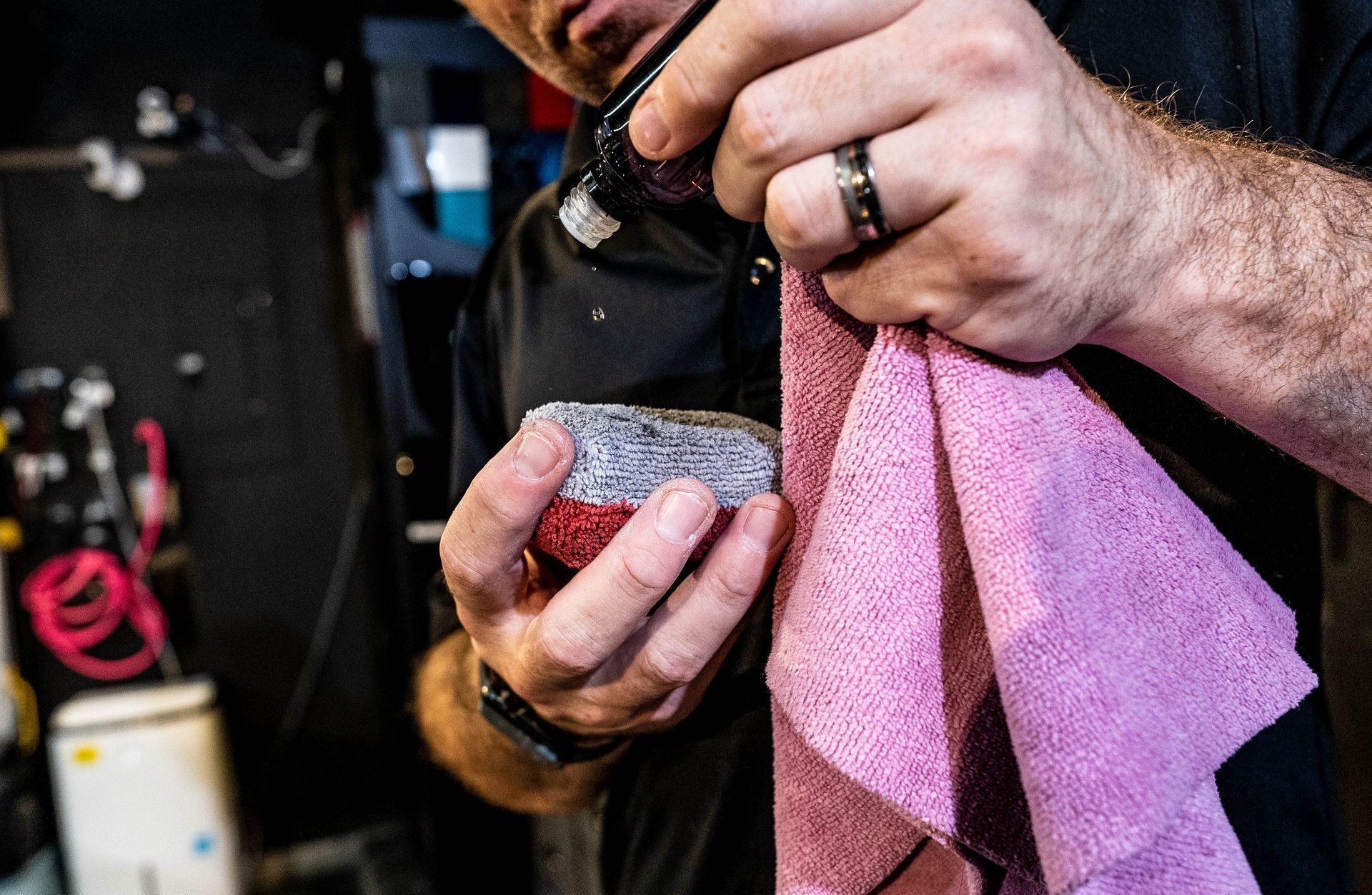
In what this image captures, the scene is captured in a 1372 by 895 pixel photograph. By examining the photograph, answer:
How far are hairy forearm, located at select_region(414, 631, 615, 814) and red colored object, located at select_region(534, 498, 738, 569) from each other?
430mm

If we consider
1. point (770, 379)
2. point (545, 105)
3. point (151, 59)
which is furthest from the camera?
point (151, 59)

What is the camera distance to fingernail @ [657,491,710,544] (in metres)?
0.48

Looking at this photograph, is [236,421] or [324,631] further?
[324,631]

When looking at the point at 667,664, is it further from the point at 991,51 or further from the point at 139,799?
the point at 139,799

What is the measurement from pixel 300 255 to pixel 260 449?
58 cm

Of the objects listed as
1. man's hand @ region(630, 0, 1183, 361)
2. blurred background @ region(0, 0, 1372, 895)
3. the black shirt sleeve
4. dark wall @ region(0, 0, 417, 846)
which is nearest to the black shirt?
the black shirt sleeve

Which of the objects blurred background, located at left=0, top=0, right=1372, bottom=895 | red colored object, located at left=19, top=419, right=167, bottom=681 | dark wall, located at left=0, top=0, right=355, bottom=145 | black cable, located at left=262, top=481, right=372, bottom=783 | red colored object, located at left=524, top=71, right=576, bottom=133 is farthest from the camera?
black cable, located at left=262, top=481, right=372, bottom=783

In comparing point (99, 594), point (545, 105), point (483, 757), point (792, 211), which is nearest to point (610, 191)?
point (792, 211)

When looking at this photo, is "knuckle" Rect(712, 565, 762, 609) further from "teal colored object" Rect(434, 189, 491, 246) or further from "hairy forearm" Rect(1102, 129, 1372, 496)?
"teal colored object" Rect(434, 189, 491, 246)

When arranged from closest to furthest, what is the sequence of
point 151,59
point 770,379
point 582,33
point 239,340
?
point 770,379, point 582,33, point 151,59, point 239,340

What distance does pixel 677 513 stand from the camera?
48 centimetres

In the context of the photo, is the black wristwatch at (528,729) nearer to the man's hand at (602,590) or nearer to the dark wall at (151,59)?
the man's hand at (602,590)

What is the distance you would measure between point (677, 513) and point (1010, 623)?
19 centimetres

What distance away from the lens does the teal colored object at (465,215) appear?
1754 millimetres
